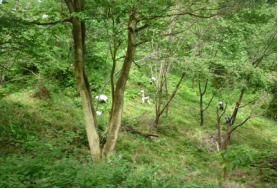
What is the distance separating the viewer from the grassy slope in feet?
17.2

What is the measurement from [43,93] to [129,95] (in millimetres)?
6250

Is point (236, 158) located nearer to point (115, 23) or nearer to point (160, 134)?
point (115, 23)

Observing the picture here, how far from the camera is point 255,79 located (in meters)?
7.57

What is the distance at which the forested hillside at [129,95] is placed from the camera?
316 cm

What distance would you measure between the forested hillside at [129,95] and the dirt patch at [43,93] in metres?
0.04

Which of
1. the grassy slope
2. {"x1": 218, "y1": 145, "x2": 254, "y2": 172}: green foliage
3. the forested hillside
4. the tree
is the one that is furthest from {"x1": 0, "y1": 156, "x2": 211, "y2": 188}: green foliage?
the tree

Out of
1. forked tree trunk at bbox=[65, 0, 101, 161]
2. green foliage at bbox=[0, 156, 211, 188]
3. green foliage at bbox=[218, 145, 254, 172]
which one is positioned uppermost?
forked tree trunk at bbox=[65, 0, 101, 161]

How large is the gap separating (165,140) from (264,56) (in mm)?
5761

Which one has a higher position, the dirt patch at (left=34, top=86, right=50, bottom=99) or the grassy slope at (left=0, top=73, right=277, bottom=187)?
the dirt patch at (left=34, top=86, right=50, bottom=99)

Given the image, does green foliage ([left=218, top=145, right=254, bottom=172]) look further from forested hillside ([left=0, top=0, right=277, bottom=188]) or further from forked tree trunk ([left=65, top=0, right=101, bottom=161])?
forked tree trunk ([left=65, top=0, right=101, bottom=161])

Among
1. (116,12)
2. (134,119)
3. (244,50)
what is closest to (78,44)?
(116,12)

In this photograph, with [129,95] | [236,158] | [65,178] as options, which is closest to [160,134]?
[129,95]

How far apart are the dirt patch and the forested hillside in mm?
42

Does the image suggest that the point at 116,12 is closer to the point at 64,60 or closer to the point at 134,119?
the point at 134,119
